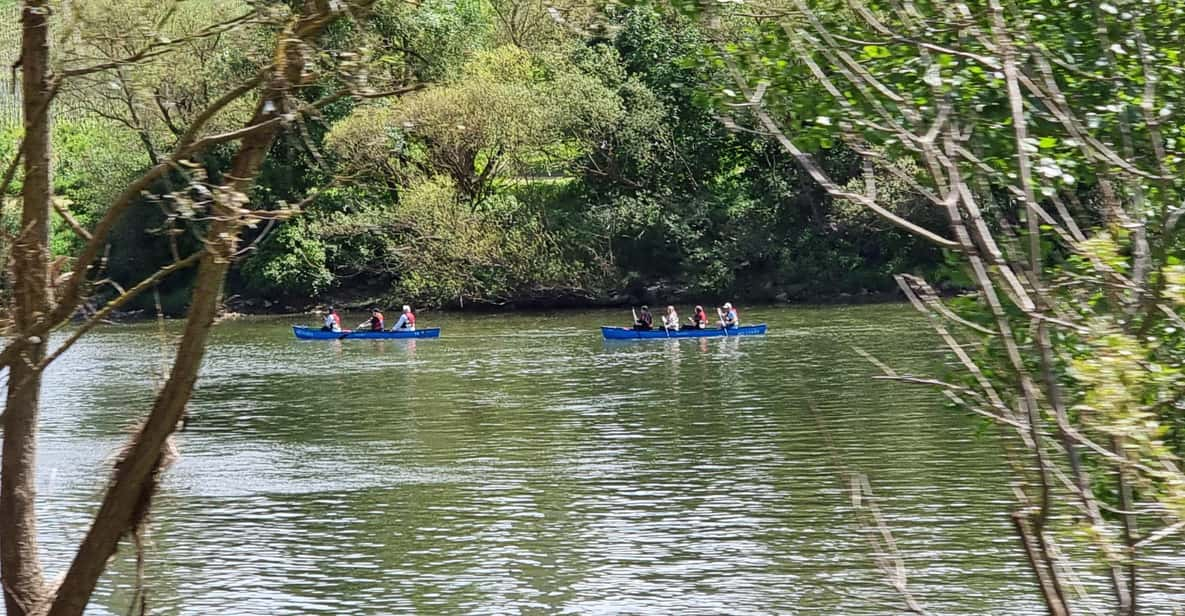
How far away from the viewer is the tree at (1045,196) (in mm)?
4668

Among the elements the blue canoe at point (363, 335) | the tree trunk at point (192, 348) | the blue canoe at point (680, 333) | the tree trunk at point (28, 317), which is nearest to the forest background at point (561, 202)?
the blue canoe at point (363, 335)

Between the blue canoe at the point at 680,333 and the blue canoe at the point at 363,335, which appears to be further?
the blue canoe at the point at 363,335

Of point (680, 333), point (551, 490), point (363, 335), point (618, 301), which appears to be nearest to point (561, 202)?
point (618, 301)

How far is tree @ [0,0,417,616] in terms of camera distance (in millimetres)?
6566

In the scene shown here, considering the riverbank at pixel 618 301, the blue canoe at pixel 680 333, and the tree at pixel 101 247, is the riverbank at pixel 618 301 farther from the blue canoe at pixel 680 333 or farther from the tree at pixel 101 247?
the tree at pixel 101 247

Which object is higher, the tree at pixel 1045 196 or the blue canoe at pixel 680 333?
the tree at pixel 1045 196

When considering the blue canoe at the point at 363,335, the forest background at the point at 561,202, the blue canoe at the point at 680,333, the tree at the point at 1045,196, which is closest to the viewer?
the tree at the point at 1045,196

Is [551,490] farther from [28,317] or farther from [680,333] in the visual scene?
[680,333]

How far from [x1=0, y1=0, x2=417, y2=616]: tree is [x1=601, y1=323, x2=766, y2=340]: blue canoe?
3712 centimetres

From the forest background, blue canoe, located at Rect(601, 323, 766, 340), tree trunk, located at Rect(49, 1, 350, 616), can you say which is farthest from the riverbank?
tree trunk, located at Rect(49, 1, 350, 616)

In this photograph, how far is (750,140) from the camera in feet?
195

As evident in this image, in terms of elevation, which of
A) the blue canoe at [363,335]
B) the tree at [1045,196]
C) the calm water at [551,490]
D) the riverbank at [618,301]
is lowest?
the calm water at [551,490]

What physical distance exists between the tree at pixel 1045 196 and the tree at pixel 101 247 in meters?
1.89

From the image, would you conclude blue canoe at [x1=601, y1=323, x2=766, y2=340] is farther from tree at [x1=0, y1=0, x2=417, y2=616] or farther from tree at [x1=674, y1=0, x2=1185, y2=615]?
tree at [x1=0, y1=0, x2=417, y2=616]
